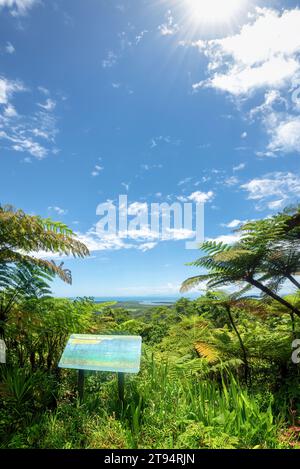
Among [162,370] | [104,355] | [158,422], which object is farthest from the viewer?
[162,370]

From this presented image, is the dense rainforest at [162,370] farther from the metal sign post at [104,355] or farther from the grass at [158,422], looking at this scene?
the metal sign post at [104,355]

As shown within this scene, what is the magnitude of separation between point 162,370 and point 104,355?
3.32 ft

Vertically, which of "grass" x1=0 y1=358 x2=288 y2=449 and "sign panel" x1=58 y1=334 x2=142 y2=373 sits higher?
"sign panel" x1=58 y1=334 x2=142 y2=373

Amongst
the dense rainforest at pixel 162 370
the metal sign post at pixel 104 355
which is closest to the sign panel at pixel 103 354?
the metal sign post at pixel 104 355

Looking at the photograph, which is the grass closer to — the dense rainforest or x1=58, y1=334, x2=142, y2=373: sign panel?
the dense rainforest

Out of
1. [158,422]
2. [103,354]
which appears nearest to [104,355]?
[103,354]

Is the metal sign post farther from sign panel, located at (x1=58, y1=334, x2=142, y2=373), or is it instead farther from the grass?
the grass

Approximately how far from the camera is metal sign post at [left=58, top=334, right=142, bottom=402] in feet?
11.5

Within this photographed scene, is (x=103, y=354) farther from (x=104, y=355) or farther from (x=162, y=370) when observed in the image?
(x=162, y=370)

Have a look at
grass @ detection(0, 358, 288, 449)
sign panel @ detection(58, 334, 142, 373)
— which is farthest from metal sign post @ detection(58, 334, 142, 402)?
grass @ detection(0, 358, 288, 449)

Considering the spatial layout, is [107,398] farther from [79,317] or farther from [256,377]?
[256,377]

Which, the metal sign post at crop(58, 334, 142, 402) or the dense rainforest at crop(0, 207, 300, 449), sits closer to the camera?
the dense rainforest at crop(0, 207, 300, 449)

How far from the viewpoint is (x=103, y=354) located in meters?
3.69
